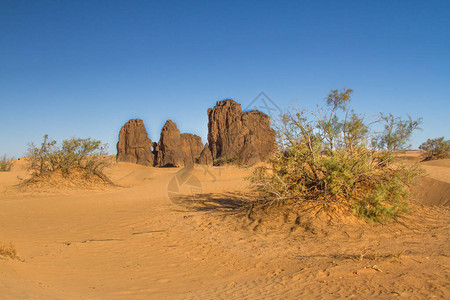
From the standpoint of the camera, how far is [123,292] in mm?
3717

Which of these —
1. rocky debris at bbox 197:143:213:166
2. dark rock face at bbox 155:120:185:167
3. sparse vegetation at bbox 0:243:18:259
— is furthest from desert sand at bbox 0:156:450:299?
dark rock face at bbox 155:120:185:167

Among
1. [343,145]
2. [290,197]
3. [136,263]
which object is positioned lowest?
[136,263]

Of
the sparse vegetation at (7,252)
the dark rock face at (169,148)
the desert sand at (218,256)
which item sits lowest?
the desert sand at (218,256)

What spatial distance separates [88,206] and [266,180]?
782 centimetres

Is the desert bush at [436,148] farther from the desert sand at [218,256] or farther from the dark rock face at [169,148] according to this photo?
the dark rock face at [169,148]

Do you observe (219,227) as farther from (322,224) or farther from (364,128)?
(364,128)

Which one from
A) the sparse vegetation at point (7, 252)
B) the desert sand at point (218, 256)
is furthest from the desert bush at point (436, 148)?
the sparse vegetation at point (7, 252)

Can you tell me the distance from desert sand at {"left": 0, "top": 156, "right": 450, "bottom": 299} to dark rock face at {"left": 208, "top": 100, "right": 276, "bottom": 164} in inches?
795

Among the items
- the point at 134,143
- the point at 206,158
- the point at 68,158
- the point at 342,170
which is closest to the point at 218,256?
the point at 342,170

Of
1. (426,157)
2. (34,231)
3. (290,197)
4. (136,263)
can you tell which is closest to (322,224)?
(290,197)

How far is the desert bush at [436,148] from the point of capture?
26406 millimetres

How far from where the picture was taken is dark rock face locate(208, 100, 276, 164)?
29.8 m

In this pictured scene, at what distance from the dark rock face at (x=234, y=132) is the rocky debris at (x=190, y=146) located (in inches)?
626

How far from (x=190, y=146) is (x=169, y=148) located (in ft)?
21.0
